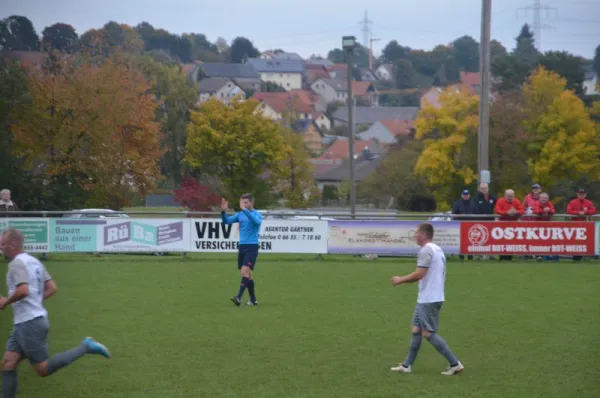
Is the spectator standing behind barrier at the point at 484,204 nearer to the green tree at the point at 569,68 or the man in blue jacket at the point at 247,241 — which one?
the man in blue jacket at the point at 247,241

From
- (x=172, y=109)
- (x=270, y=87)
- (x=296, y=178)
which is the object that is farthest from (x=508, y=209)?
(x=270, y=87)

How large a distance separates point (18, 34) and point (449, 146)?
3164 centimetres

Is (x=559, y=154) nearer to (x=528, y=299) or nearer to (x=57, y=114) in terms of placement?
(x=57, y=114)

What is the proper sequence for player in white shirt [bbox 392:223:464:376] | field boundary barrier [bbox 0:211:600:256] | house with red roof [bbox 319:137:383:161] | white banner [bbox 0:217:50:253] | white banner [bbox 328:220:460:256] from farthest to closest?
house with red roof [bbox 319:137:383:161] < white banner [bbox 328:220:460:256] < field boundary barrier [bbox 0:211:600:256] < white banner [bbox 0:217:50:253] < player in white shirt [bbox 392:223:464:376]

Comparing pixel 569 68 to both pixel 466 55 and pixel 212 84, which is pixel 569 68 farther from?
pixel 466 55

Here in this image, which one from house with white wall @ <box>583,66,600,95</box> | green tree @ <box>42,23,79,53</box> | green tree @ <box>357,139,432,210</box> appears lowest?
green tree @ <box>357,139,432,210</box>

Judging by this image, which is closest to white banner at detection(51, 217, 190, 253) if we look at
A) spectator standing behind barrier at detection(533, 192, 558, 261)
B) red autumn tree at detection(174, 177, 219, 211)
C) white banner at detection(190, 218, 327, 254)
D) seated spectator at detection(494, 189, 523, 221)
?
white banner at detection(190, 218, 327, 254)

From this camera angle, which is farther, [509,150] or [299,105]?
[299,105]

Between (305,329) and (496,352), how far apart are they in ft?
9.72

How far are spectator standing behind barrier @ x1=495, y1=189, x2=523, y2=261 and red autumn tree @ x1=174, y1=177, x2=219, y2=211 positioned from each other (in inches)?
973

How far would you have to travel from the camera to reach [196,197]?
4819 centimetres

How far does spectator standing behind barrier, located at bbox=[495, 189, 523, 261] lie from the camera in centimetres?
2581

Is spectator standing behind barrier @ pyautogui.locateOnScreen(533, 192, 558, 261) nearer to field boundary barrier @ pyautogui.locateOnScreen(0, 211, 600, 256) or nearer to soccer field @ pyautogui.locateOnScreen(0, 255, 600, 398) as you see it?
field boundary barrier @ pyautogui.locateOnScreen(0, 211, 600, 256)

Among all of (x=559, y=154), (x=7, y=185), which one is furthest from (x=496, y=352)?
(x=559, y=154)
